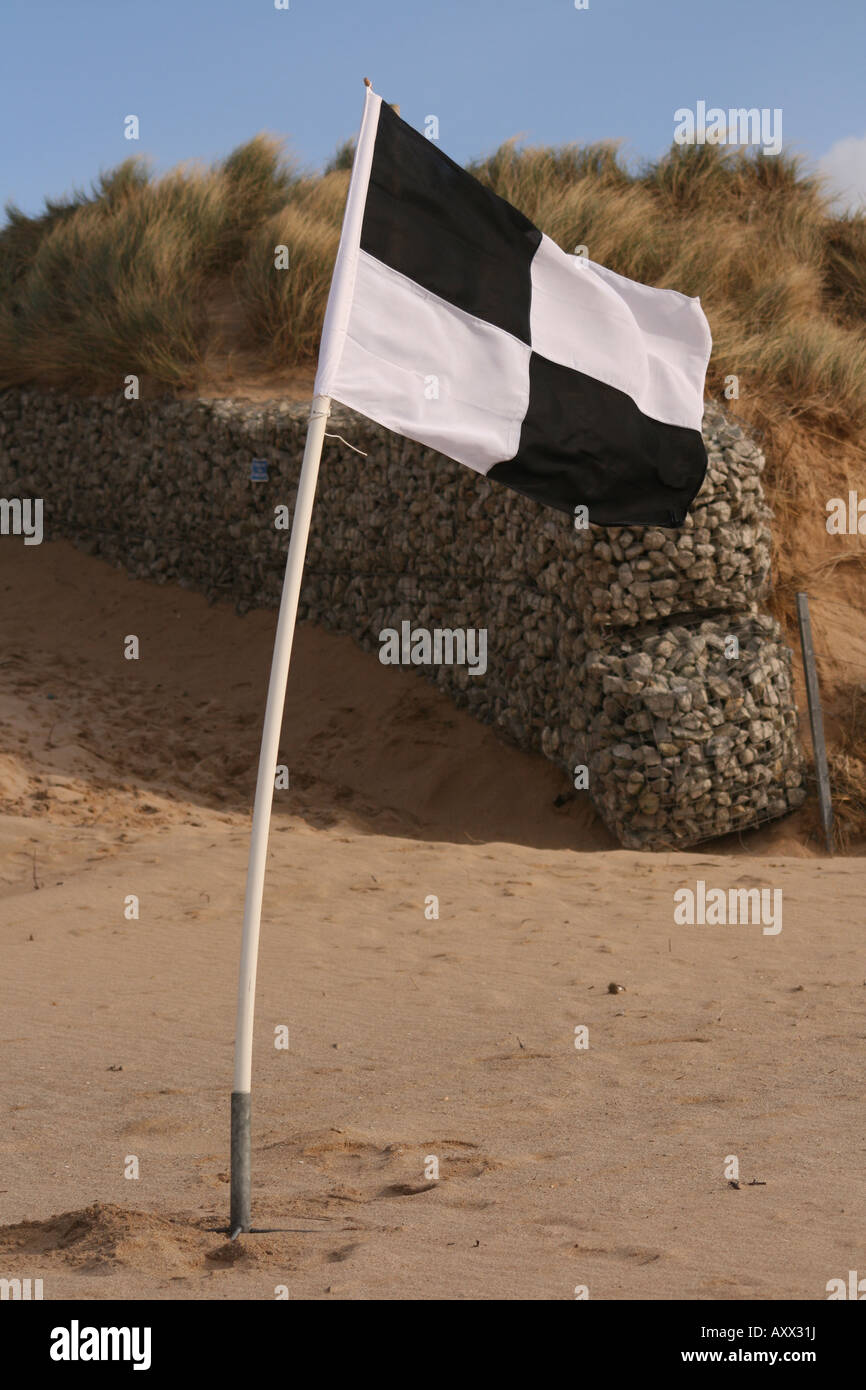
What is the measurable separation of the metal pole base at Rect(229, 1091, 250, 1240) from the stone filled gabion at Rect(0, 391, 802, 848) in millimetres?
7893

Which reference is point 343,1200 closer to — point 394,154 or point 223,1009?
point 223,1009

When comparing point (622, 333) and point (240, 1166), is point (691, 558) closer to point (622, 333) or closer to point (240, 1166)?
point (622, 333)

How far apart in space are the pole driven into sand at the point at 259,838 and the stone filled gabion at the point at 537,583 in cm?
784

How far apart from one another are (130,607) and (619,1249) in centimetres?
1427

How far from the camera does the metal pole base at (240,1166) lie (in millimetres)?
3938

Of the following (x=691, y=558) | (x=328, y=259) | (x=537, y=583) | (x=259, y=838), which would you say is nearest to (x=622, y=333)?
(x=259, y=838)

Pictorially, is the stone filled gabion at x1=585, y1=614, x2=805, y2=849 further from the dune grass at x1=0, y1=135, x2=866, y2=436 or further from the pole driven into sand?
the pole driven into sand

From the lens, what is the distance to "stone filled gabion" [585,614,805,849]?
37.6 ft

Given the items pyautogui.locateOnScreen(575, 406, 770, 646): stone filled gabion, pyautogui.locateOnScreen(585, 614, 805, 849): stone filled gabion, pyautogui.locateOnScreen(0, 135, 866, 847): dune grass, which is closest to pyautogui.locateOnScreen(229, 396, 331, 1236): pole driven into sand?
pyautogui.locateOnScreen(585, 614, 805, 849): stone filled gabion

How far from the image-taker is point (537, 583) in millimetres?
12641

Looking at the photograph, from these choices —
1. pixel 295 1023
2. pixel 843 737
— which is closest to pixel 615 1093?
pixel 295 1023

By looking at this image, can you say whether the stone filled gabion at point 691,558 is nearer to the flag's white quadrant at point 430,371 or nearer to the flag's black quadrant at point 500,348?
the flag's black quadrant at point 500,348

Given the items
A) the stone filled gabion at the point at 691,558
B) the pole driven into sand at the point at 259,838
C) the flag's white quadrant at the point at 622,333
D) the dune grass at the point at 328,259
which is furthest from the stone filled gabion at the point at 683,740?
the pole driven into sand at the point at 259,838

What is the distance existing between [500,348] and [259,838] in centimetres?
184
